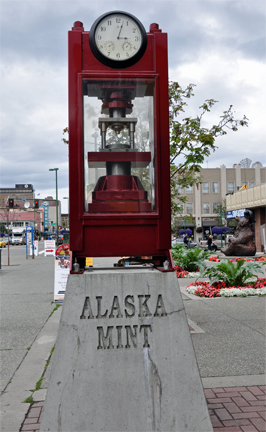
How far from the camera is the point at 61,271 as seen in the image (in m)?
A: 8.59

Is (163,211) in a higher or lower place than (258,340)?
higher

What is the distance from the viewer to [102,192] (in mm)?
3090

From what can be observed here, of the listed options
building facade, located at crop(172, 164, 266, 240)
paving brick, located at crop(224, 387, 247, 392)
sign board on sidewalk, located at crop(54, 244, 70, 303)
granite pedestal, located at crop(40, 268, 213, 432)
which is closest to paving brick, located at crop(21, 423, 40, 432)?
granite pedestal, located at crop(40, 268, 213, 432)

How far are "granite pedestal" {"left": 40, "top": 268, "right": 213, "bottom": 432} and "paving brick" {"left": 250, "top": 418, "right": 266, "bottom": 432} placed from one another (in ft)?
2.16

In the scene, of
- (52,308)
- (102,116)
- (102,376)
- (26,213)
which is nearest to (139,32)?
(102,116)

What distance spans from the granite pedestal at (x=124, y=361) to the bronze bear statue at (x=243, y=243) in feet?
58.4

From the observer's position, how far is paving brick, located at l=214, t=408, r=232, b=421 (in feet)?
11.0

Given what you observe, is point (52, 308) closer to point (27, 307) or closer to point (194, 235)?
point (27, 307)

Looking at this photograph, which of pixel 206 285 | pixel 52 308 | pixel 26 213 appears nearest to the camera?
pixel 52 308

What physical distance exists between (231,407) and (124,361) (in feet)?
4.50

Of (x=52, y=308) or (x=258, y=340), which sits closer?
(x=258, y=340)

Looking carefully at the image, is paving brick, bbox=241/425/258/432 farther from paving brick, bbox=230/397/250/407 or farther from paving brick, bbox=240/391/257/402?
paving brick, bbox=240/391/257/402

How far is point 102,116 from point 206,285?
25.3 feet

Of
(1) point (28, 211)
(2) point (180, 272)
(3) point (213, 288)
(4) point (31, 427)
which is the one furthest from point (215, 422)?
(1) point (28, 211)
